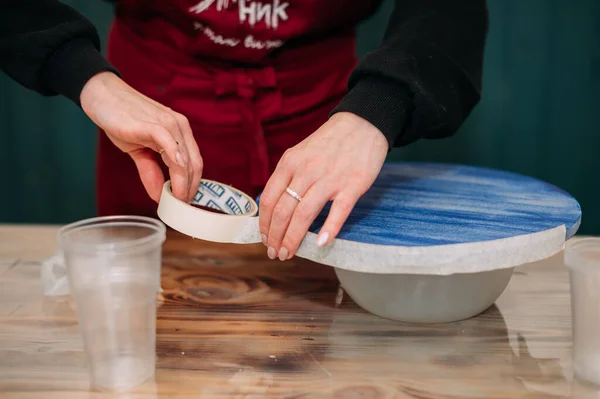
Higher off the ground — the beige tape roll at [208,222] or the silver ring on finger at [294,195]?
the silver ring on finger at [294,195]

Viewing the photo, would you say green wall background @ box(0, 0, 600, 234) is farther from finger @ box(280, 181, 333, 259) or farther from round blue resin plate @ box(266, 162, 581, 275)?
finger @ box(280, 181, 333, 259)

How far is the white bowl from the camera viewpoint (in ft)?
2.72

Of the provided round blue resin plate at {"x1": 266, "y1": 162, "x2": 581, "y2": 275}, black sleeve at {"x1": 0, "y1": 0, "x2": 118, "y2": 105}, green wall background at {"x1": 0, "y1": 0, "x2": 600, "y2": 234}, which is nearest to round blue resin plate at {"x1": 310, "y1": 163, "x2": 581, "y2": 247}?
round blue resin plate at {"x1": 266, "y1": 162, "x2": 581, "y2": 275}

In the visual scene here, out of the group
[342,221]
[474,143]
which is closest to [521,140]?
[474,143]

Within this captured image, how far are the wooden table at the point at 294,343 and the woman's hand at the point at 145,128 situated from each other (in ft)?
0.58

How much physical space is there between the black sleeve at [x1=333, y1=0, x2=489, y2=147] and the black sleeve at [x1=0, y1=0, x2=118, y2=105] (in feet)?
1.28

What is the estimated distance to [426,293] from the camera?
0.84m

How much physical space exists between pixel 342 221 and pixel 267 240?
102 millimetres

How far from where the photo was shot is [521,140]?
212 centimetres

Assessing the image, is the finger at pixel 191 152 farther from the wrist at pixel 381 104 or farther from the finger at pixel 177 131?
the wrist at pixel 381 104

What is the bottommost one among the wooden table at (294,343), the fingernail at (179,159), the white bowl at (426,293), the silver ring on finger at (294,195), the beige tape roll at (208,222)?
the wooden table at (294,343)

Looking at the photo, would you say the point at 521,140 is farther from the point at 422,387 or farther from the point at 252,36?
the point at 422,387

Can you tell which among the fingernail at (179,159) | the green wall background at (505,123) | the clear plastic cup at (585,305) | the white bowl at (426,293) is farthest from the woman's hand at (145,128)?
the green wall background at (505,123)

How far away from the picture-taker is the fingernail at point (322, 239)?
76 cm
